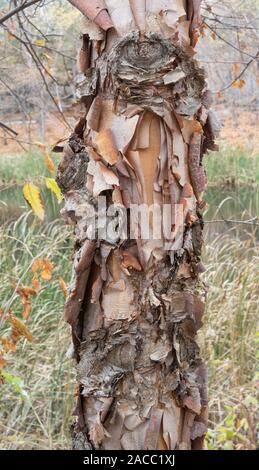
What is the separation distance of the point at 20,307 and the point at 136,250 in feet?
6.65

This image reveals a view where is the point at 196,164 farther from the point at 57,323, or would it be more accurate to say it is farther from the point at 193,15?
the point at 57,323

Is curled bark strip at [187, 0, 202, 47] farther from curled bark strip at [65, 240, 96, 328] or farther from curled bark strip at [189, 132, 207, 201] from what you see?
curled bark strip at [65, 240, 96, 328]

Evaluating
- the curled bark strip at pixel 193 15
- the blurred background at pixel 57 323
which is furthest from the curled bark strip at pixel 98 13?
the blurred background at pixel 57 323

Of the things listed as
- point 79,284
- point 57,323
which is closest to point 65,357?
point 57,323

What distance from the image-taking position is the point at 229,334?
2.60 m

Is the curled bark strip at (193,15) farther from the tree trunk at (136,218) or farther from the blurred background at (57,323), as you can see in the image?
the blurred background at (57,323)

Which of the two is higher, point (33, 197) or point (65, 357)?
point (33, 197)

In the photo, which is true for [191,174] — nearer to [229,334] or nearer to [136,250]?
[136,250]

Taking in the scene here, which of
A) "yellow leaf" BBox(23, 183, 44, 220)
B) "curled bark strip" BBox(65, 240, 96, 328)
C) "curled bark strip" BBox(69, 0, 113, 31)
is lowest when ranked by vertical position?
"curled bark strip" BBox(65, 240, 96, 328)

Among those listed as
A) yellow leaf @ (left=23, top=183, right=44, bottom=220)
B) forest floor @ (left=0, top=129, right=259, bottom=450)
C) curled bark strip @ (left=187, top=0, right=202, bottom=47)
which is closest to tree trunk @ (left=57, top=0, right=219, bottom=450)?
curled bark strip @ (left=187, top=0, right=202, bottom=47)

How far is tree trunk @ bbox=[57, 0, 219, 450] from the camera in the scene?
2.77 ft

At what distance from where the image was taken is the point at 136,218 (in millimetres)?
873

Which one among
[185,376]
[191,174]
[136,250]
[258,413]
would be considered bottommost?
[258,413]
